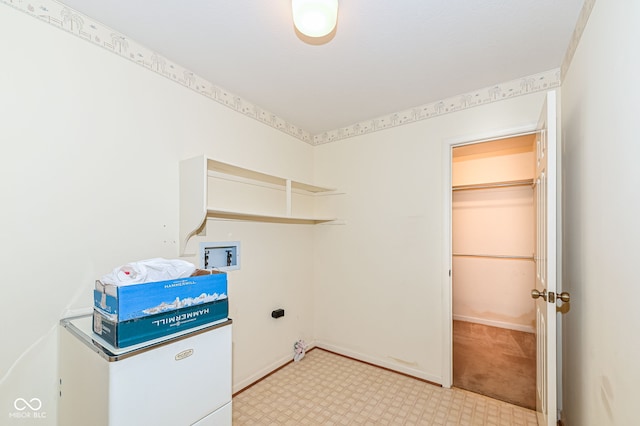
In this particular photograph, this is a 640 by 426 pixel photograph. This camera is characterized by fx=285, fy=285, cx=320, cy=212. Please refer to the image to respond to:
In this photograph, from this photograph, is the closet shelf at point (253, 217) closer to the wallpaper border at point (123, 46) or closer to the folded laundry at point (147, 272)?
the folded laundry at point (147, 272)

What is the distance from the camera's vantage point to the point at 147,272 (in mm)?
1189

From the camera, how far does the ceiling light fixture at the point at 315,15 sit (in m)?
1.24

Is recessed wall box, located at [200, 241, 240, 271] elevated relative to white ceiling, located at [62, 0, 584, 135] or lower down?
lower down

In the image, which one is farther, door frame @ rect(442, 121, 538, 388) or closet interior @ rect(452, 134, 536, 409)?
closet interior @ rect(452, 134, 536, 409)

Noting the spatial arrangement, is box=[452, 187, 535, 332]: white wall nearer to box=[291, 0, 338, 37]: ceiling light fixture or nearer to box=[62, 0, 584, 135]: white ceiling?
box=[62, 0, 584, 135]: white ceiling

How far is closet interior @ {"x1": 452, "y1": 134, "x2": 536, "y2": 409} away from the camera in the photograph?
3.45 metres

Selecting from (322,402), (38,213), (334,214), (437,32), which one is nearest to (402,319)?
(322,402)

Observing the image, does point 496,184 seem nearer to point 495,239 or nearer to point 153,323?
point 495,239

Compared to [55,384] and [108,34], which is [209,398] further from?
[108,34]

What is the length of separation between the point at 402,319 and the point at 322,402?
37.9 inches

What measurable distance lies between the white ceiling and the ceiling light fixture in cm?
16
